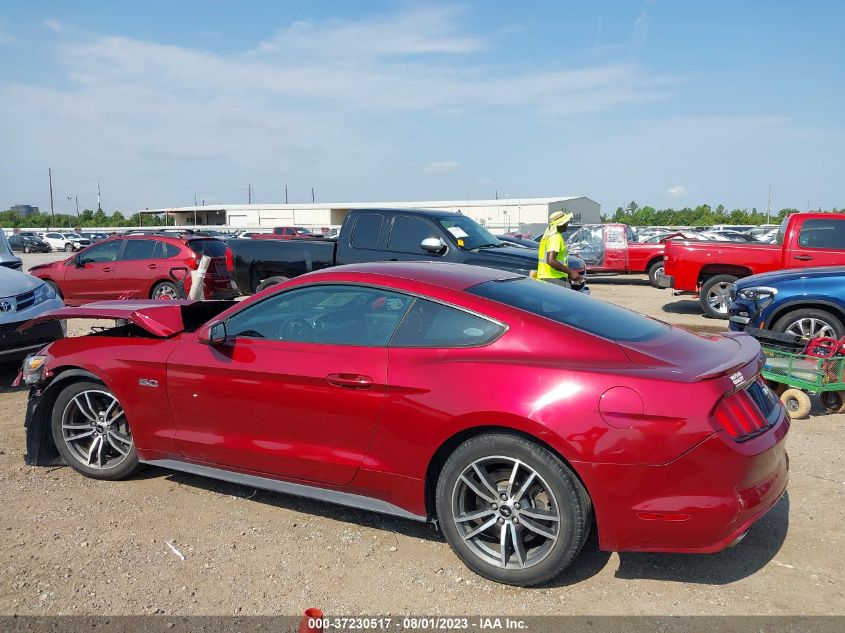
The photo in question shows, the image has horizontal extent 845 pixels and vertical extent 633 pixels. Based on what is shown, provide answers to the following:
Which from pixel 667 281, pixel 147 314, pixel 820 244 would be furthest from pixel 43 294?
pixel 820 244

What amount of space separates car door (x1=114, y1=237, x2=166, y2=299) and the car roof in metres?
10.00

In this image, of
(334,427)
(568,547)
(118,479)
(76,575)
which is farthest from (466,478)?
(118,479)

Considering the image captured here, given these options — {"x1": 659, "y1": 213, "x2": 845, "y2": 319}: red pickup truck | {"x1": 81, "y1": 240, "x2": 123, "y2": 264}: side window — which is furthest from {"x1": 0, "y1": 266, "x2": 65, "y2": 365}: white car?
{"x1": 659, "y1": 213, "x2": 845, "y2": 319}: red pickup truck

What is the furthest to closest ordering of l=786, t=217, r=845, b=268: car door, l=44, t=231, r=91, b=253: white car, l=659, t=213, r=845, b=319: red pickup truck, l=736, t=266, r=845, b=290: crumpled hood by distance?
l=44, t=231, r=91, b=253: white car < l=659, t=213, r=845, b=319: red pickup truck < l=786, t=217, r=845, b=268: car door < l=736, t=266, r=845, b=290: crumpled hood

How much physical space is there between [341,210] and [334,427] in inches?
2574

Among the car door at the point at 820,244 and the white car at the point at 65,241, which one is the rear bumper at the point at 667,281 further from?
the white car at the point at 65,241

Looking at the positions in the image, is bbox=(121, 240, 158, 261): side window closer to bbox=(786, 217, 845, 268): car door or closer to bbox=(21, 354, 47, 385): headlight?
bbox=(21, 354, 47, 385): headlight

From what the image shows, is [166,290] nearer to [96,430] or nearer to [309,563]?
[96,430]

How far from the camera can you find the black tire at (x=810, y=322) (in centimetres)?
731

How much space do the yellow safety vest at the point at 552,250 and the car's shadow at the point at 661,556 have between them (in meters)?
4.18

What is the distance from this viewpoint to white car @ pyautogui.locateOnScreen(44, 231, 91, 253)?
49.3 meters

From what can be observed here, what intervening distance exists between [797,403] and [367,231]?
5916 millimetres

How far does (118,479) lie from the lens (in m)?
4.60

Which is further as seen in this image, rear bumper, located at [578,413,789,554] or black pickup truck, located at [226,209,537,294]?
black pickup truck, located at [226,209,537,294]
